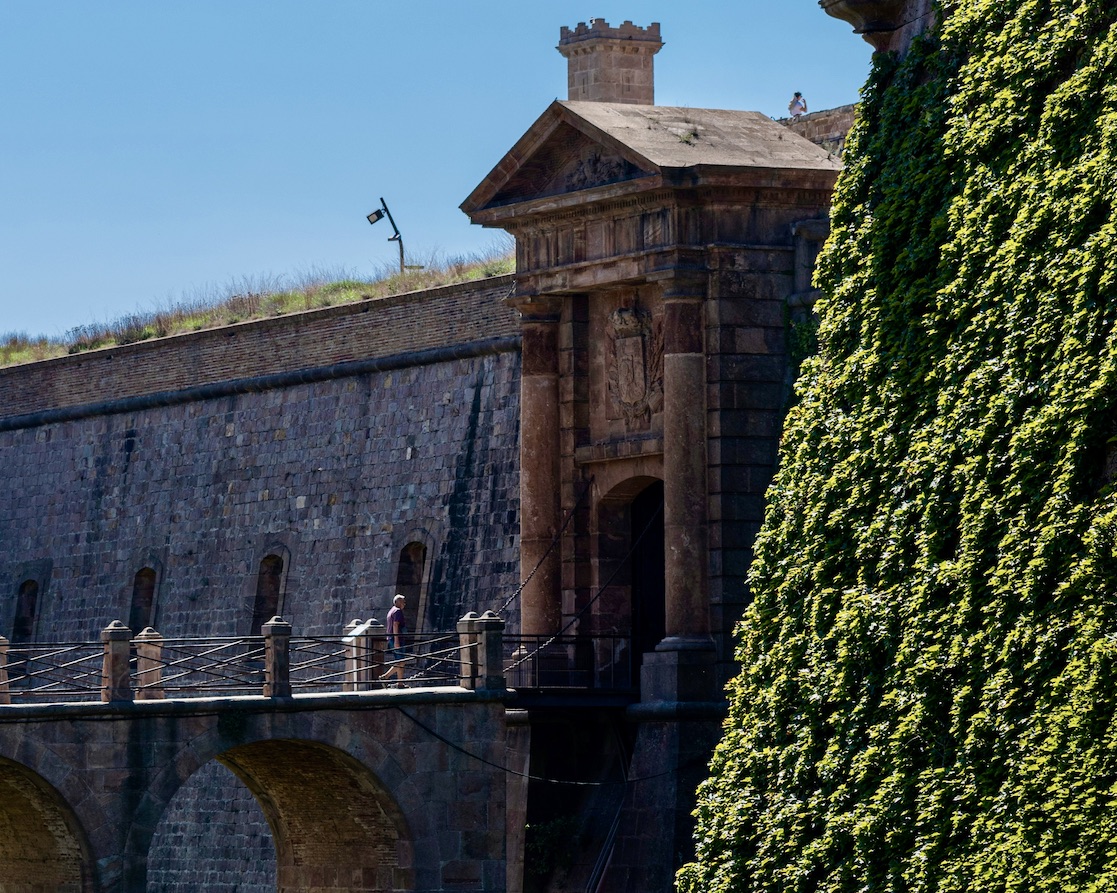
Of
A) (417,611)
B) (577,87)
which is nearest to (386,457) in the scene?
(417,611)

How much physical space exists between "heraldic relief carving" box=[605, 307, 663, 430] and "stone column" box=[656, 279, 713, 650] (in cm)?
75

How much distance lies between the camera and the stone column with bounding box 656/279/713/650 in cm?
2762

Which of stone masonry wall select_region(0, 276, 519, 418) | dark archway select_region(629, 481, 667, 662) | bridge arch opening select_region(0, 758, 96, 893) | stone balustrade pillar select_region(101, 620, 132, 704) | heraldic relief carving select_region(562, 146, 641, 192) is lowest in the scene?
bridge arch opening select_region(0, 758, 96, 893)

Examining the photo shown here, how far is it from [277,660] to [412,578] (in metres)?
7.77

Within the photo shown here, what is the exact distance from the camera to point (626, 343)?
2909 centimetres

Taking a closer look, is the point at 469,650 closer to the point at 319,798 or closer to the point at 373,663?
the point at 373,663

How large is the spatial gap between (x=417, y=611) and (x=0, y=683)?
905 cm

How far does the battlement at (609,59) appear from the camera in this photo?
45594 mm

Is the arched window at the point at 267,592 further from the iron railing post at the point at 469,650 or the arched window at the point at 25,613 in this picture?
the iron railing post at the point at 469,650

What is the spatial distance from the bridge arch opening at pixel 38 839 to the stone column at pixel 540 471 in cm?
551

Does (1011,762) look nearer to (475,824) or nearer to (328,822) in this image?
(475,824)

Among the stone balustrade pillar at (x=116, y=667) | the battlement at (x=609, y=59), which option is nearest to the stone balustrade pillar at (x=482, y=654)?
the stone balustrade pillar at (x=116, y=667)

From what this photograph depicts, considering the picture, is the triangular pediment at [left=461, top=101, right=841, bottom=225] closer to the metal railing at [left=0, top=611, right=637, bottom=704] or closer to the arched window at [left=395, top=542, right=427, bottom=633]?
the metal railing at [left=0, top=611, right=637, bottom=704]

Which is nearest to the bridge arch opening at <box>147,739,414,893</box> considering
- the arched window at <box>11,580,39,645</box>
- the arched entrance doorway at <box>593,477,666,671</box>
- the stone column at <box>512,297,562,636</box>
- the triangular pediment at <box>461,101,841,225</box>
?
the stone column at <box>512,297,562,636</box>
